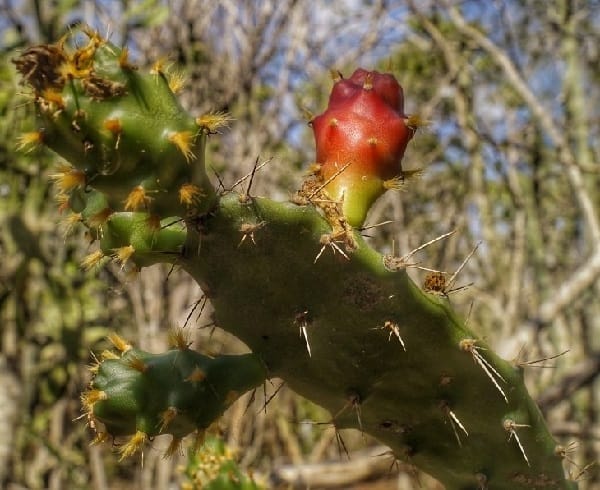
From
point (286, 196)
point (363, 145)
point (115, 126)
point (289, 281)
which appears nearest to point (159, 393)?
point (289, 281)

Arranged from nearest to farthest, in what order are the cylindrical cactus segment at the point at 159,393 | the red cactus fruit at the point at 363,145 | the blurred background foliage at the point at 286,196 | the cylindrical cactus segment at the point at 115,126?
the cylindrical cactus segment at the point at 115,126
the cylindrical cactus segment at the point at 159,393
the red cactus fruit at the point at 363,145
the blurred background foliage at the point at 286,196

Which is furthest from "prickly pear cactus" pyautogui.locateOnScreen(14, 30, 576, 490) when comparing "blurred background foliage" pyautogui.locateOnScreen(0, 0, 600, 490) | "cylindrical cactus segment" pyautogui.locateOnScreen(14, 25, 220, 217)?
"blurred background foliage" pyautogui.locateOnScreen(0, 0, 600, 490)

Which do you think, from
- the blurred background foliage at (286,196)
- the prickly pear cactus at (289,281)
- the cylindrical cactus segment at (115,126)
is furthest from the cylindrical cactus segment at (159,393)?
the blurred background foliage at (286,196)

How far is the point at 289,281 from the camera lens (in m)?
1.05

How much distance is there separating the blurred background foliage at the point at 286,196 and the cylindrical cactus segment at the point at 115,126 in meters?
1.77

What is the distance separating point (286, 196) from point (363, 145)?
8.50 ft

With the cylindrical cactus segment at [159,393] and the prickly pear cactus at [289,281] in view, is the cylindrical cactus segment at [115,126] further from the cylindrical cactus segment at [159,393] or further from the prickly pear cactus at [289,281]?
the cylindrical cactus segment at [159,393]

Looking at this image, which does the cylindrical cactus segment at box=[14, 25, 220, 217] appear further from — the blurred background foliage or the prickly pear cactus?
the blurred background foliage

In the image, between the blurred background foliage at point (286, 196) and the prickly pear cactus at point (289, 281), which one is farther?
the blurred background foliage at point (286, 196)

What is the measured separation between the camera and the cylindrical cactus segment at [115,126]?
2.68ft

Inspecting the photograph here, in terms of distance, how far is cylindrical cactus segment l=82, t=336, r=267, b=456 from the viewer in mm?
1002

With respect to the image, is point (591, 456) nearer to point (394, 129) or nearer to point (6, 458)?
point (6, 458)

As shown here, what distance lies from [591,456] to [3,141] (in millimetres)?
3309

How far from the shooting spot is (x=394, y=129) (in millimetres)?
1204
